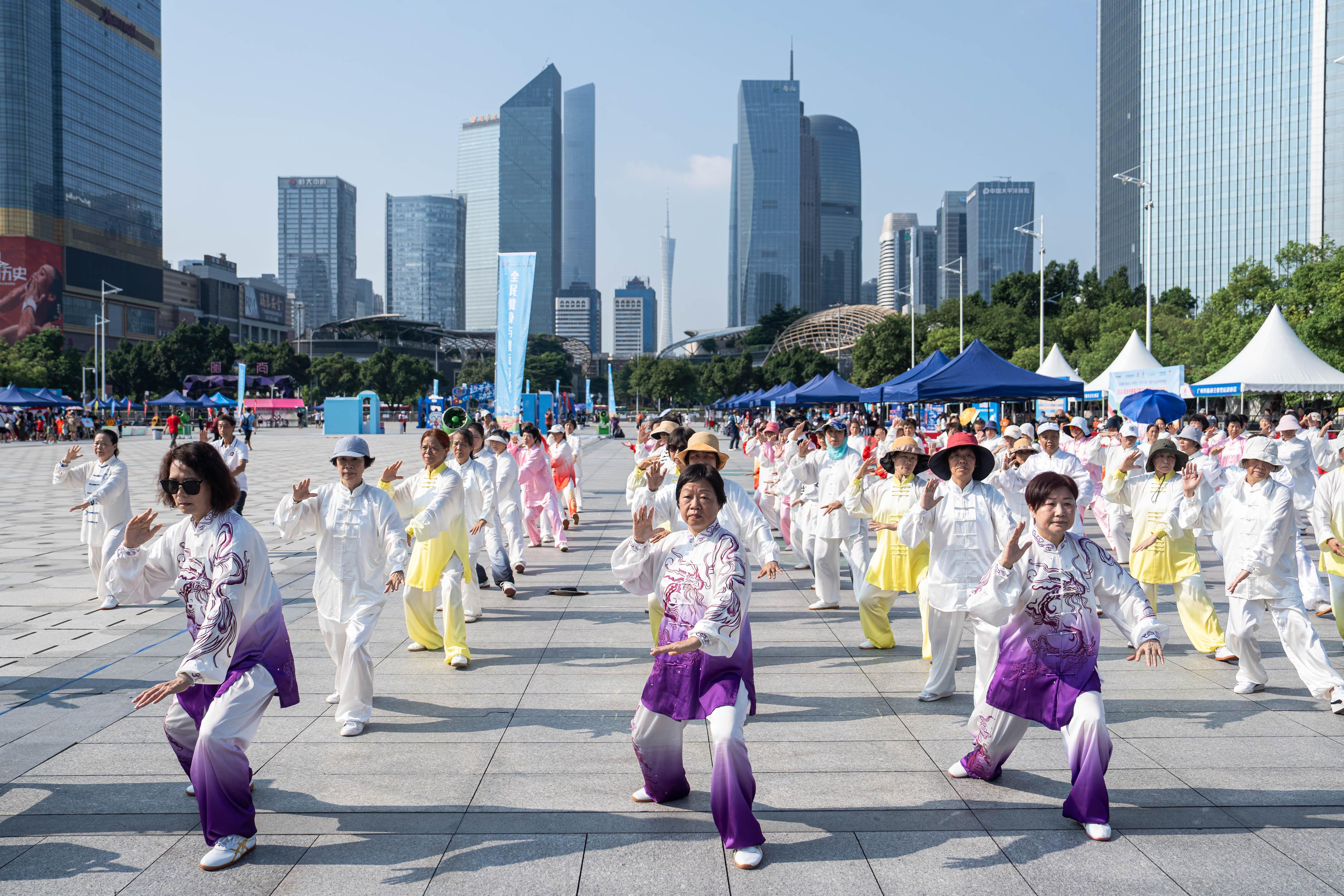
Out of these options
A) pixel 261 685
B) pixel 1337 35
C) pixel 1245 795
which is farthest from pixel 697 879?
pixel 1337 35

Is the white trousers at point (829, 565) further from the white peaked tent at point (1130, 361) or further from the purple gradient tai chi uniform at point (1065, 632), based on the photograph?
the white peaked tent at point (1130, 361)

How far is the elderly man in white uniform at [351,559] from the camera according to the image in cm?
494

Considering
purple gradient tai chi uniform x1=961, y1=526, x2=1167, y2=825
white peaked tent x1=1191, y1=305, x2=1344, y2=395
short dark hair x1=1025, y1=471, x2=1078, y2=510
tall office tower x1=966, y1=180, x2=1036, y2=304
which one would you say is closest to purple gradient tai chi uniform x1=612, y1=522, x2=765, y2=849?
purple gradient tai chi uniform x1=961, y1=526, x2=1167, y2=825

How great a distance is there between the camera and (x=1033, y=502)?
3.89m

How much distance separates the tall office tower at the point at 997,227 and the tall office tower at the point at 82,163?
13848cm

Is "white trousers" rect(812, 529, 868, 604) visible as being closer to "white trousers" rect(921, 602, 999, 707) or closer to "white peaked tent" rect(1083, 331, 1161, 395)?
"white trousers" rect(921, 602, 999, 707)

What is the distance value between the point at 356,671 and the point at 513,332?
447 inches

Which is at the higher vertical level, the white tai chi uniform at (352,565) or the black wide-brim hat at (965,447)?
the black wide-brim hat at (965,447)

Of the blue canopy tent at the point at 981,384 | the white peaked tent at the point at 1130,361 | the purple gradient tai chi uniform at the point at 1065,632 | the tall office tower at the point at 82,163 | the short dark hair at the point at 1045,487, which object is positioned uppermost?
the tall office tower at the point at 82,163

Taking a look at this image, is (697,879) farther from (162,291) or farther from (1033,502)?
(162,291)

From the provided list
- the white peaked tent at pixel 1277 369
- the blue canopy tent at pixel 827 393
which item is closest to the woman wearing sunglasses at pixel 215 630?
the white peaked tent at pixel 1277 369

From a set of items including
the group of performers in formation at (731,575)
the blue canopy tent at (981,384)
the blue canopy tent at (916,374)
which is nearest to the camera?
the group of performers in formation at (731,575)

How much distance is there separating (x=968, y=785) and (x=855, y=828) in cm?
74

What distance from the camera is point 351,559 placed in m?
5.02
